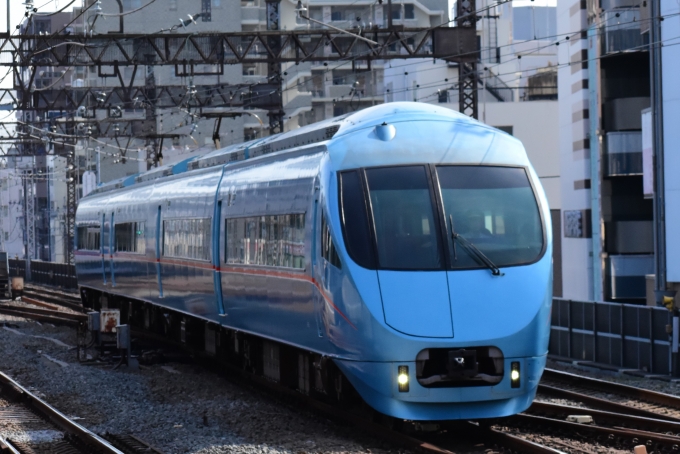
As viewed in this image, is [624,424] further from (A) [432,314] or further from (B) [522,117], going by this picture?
(B) [522,117]

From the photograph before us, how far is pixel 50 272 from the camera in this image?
56.8 meters

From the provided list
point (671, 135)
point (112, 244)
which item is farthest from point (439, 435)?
point (671, 135)

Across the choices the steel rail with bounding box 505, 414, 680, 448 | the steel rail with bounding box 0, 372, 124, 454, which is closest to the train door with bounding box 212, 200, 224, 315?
the steel rail with bounding box 0, 372, 124, 454

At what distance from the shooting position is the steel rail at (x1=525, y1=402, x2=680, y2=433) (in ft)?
40.8

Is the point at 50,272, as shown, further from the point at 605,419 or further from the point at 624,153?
the point at 605,419

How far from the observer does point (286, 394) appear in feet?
52.3

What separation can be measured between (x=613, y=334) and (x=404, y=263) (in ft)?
30.7

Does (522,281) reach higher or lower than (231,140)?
lower

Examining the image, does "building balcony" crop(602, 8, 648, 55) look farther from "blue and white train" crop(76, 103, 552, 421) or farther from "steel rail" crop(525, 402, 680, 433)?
"steel rail" crop(525, 402, 680, 433)

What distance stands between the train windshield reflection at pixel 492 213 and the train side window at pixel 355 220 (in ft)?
2.67

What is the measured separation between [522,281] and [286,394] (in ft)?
16.8

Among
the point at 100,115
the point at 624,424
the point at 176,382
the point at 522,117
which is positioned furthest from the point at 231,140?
the point at 624,424

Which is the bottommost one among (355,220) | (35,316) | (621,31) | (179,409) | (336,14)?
(35,316)

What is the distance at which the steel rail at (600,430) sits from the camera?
11.4 metres
